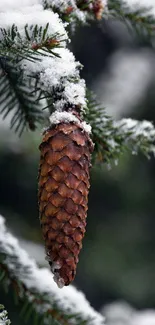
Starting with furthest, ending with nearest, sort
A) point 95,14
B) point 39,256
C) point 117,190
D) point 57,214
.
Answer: point 117,190, point 39,256, point 95,14, point 57,214

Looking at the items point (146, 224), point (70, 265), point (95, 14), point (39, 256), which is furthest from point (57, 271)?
point (146, 224)

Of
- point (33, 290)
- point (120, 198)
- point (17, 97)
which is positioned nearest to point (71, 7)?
point (17, 97)

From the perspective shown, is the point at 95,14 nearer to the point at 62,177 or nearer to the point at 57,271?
the point at 62,177

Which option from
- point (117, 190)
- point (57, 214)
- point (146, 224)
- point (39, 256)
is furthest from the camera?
point (146, 224)

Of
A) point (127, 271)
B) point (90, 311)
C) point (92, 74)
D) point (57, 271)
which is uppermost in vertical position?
point (92, 74)

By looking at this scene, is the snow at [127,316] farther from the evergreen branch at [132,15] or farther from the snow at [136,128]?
the evergreen branch at [132,15]

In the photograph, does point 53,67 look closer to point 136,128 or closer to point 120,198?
point 136,128

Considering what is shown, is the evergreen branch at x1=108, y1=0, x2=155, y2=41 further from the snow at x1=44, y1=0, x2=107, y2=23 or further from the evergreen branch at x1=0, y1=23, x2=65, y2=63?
the evergreen branch at x1=0, y1=23, x2=65, y2=63
